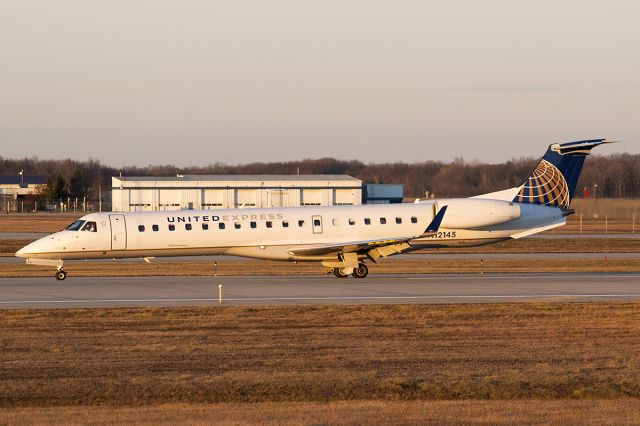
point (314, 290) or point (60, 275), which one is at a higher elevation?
point (60, 275)

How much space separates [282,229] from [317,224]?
1.31 m

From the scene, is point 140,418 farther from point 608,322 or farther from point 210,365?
point 608,322

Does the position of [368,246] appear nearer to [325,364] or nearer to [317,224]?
[317,224]

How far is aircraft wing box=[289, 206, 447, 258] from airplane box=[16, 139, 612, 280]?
3 cm

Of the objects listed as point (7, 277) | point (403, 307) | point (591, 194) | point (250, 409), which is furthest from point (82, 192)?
point (250, 409)

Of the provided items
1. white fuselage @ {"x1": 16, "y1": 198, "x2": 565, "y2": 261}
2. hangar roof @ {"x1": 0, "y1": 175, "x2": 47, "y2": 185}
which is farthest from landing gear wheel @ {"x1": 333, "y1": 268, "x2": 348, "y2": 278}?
hangar roof @ {"x1": 0, "y1": 175, "x2": 47, "y2": 185}

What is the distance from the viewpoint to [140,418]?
43.8ft

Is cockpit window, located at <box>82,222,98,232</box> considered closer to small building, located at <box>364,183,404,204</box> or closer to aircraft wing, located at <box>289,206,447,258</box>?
aircraft wing, located at <box>289,206,447,258</box>

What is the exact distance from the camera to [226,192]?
90875 millimetres

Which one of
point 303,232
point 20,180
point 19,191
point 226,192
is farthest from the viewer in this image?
point 20,180

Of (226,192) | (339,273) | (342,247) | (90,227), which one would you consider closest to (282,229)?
(342,247)

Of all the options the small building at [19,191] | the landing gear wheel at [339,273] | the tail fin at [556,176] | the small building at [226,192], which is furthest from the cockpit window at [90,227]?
the small building at [19,191]

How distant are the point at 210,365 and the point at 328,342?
11.1 ft

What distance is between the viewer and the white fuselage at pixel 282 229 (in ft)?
113
